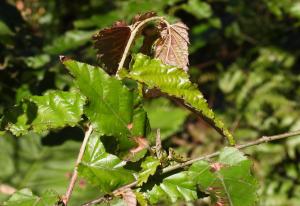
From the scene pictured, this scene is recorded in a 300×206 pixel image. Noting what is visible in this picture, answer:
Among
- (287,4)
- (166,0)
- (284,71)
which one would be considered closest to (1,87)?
(166,0)

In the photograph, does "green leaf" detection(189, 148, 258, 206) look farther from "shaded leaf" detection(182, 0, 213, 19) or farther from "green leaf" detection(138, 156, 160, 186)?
"shaded leaf" detection(182, 0, 213, 19)

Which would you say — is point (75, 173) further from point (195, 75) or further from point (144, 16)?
point (195, 75)

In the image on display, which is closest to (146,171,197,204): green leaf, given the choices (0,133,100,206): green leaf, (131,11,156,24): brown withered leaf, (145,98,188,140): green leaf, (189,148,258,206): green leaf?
(189,148,258,206): green leaf

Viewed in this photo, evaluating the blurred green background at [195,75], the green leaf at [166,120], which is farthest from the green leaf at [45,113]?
the green leaf at [166,120]

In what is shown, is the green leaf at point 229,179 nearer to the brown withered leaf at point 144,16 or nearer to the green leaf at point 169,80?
the green leaf at point 169,80

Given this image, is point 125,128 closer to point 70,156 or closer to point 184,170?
point 184,170
